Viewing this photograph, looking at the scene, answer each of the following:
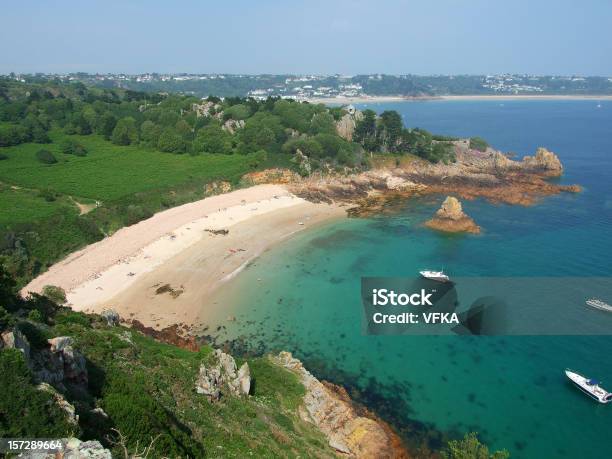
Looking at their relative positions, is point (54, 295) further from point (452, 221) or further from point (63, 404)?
point (452, 221)

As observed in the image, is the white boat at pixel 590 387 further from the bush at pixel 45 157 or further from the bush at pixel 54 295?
the bush at pixel 45 157

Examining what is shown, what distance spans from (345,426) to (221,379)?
8.00 metres

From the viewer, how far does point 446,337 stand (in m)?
34.6

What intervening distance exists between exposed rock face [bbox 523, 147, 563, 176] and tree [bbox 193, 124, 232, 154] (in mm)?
64099

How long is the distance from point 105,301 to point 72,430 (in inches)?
1176

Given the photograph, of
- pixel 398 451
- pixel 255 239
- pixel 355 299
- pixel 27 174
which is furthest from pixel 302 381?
pixel 27 174

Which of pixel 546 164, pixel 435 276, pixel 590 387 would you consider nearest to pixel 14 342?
pixel 590 387

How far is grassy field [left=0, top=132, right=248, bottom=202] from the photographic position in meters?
63.4

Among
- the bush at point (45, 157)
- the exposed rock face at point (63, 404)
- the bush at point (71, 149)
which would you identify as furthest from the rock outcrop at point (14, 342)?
the bush at point (71, 149)

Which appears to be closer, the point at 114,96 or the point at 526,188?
→ the point at 526,188

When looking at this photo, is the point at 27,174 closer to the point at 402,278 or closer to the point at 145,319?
the point at 145,319

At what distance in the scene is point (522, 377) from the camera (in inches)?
1174

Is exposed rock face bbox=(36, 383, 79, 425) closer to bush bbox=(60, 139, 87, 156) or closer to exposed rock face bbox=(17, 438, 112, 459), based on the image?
exposed rock face bbox=(17, 438, 112, 459)

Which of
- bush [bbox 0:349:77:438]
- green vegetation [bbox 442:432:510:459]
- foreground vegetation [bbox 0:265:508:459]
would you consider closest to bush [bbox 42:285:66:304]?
foreground vegetation [bbox 0:265:508:459]
